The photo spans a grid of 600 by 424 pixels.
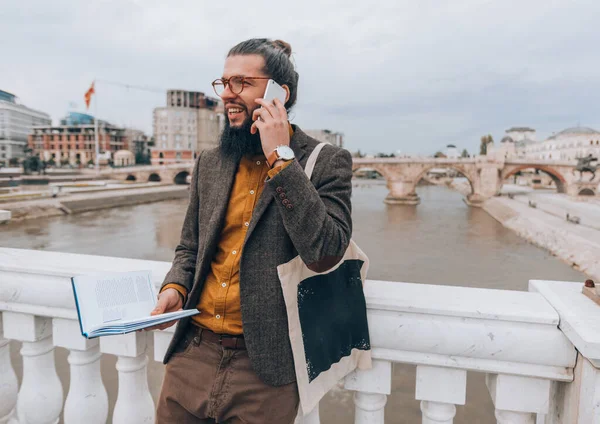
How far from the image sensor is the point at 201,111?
49156 millimetres

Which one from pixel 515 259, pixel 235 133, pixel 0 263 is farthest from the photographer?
pixel 515 259

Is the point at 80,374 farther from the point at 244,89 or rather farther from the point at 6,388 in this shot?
the point at 244,89

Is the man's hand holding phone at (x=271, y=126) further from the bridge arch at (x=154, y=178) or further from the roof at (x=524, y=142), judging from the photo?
the roof at (x=524, y=142)

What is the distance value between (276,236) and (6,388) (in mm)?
1276

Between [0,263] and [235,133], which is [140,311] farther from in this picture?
[0,263]

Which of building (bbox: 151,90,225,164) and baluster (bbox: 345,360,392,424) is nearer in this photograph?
baluster (bbox: 345,360,392,424)

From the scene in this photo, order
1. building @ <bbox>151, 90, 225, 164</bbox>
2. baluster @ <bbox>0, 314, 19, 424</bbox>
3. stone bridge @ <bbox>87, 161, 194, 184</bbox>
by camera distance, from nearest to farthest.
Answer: baluster @ <bbox>0, 314, 19, 424</bbox> < stone bridge @ <bbox>87, 161, 194, 184</bbox> < building @ <bbox>151, 90, 225, 164</bbox>

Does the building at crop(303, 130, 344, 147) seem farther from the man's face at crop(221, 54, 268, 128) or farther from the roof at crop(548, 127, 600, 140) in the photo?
the man's face at crop(221, 54, 268, 128)

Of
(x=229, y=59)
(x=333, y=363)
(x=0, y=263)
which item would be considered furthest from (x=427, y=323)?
(x=0, y=263)

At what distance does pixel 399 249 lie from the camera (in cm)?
1425

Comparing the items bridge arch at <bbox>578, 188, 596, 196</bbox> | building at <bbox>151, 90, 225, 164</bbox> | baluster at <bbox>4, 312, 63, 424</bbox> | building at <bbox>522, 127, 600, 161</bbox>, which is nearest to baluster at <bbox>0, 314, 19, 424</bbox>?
baluster at <bbox>4, 312, 63, 424</bbox>

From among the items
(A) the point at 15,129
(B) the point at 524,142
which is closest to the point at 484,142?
(B) the point at 524,142

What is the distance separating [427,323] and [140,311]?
2.60 ft

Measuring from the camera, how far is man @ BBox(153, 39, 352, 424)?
1059 millimetres
